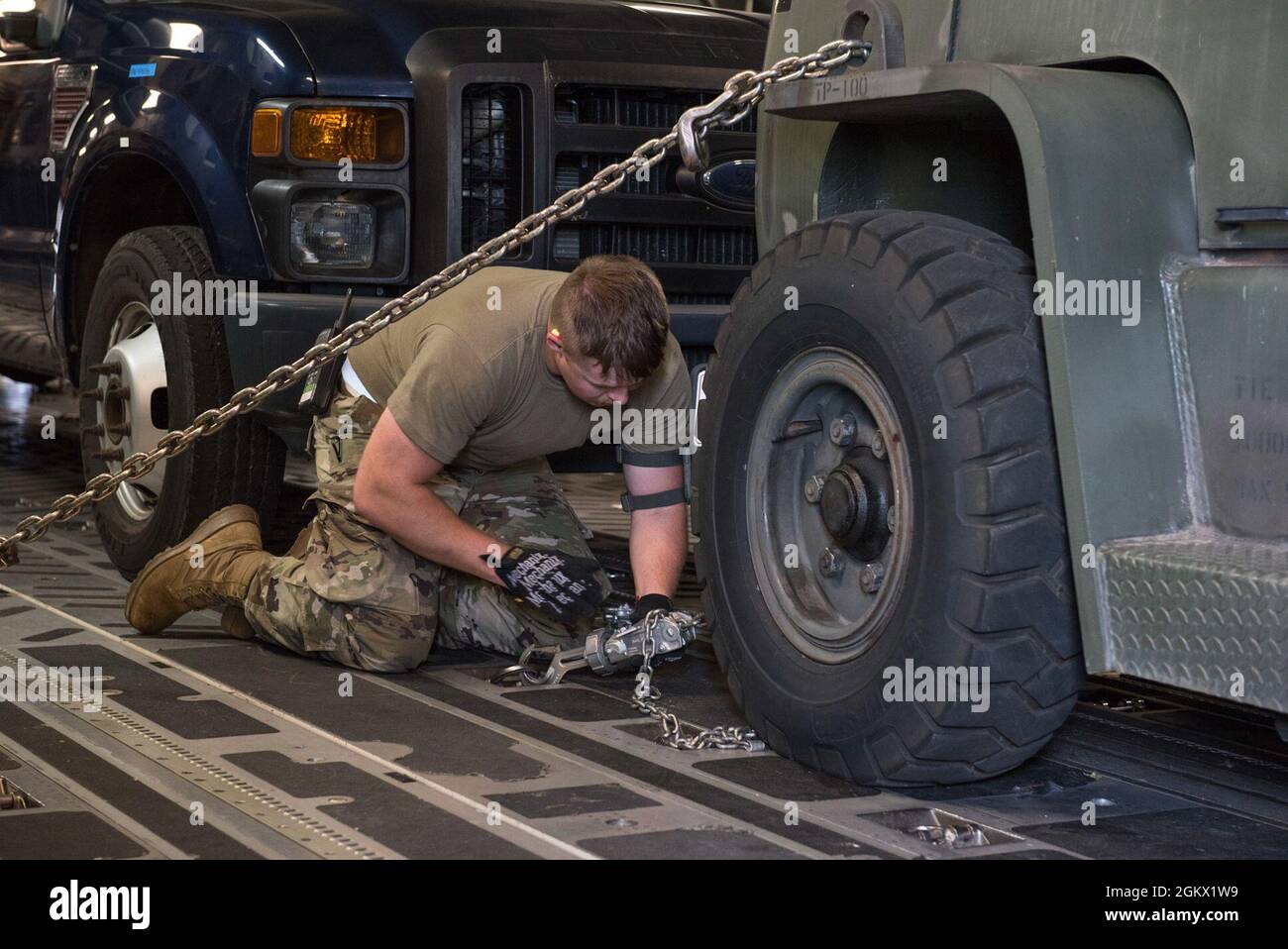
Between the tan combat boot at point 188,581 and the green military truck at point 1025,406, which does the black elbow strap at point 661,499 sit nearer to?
the green military truck at point 1025,406

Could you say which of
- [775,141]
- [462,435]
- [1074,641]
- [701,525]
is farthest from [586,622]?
[1074,641]

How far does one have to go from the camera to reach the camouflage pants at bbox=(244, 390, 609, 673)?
4.68m

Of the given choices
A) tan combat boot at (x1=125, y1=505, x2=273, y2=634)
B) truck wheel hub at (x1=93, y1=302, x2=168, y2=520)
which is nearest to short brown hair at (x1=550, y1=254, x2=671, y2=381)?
tan combat boot at (x1=125, y1=505, x2=273, y2=634)

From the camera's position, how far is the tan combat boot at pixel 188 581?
16.2 feet

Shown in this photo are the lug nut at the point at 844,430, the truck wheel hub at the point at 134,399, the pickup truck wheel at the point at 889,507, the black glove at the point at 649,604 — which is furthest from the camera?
the truck wheel hub at the point at 134,399

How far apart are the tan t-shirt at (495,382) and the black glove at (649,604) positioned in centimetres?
39

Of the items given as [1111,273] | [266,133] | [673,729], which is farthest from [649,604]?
[266,133]

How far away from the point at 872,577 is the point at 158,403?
3.06 m

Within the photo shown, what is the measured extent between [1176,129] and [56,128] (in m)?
4.27

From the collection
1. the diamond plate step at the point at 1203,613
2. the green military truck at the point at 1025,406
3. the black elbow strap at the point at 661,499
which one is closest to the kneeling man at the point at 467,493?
the black elbow strap at the point at 661,499

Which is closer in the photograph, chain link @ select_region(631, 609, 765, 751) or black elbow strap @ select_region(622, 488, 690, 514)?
chain link @ select_region(631, 609, 765, 751)

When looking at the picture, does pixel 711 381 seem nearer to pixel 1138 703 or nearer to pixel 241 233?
pixel 1138 703

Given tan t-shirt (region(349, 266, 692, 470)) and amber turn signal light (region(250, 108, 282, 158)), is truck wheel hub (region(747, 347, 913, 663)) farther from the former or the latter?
amber turn signal light (region(250, 108, 282, 158))

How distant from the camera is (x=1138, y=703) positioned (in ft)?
14.0
